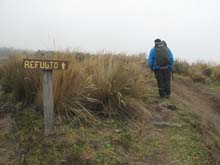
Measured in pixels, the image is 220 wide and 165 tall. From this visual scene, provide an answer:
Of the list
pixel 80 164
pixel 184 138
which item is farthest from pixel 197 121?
pixel 80 164

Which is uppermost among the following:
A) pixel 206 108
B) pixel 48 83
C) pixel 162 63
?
pixel 162 63

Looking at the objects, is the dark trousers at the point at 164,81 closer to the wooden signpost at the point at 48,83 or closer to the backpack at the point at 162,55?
the backpack at the point at 162,55

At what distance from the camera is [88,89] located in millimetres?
5910

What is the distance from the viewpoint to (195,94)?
10984 mm

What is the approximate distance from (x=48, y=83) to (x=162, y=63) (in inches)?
153

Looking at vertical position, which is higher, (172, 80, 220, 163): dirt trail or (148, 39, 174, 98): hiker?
(148, 39, 174, 98): hiker

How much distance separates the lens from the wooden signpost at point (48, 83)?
15.4 ft

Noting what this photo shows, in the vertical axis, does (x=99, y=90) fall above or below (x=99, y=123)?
above

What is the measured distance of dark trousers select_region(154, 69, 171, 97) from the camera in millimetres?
8096

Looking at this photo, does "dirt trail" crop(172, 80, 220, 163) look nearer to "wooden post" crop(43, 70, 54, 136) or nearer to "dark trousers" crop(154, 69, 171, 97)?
"dark trousers" crop(154, 69, 171, 97)

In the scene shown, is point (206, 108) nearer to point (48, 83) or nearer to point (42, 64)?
point (48, 83)

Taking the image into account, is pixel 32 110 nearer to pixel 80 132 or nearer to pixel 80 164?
pixel 80 132

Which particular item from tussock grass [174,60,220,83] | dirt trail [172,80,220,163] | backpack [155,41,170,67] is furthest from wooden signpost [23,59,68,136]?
tussock grass [174,60,220,83]

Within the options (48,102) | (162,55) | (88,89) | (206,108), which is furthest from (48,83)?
(206,108)
